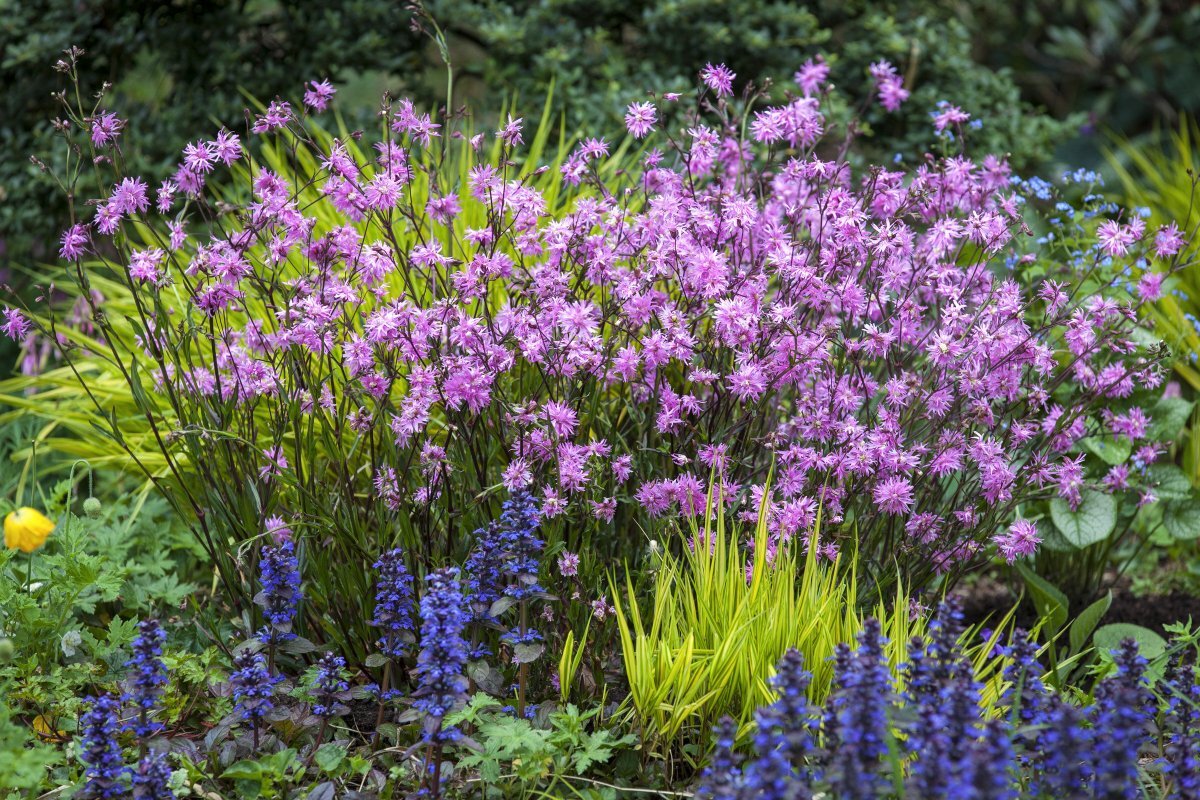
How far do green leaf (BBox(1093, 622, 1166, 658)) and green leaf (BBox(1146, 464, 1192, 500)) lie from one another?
0.47 meters

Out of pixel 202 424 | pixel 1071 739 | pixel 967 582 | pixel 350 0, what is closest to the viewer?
pixel 1071 739

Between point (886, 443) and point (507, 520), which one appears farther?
point (886, 443)

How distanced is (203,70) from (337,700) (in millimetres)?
3448

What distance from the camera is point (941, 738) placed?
71.7 inches

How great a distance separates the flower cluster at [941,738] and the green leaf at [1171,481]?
123 cm

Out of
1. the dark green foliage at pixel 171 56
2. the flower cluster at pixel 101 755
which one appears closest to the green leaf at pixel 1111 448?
the flower cluster at pixel 101 755

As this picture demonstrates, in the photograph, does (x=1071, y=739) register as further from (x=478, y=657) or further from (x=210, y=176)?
(x=210, y=176)

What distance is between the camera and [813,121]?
2.72 m

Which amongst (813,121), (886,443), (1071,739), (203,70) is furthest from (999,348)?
(203,70)

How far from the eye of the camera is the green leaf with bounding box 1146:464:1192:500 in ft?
10.7

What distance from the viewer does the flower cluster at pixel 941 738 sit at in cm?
173

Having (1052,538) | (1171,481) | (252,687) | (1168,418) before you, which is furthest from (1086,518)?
(252,687)

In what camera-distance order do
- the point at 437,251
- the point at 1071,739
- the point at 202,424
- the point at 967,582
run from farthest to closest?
the point at 967,582 < the point at 202,424 < the point at 437,251 < the point at 1071,739

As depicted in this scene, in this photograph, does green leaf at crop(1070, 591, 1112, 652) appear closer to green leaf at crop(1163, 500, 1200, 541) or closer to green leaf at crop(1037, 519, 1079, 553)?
green leaf at crop(1037, 519, 1079, 553)
